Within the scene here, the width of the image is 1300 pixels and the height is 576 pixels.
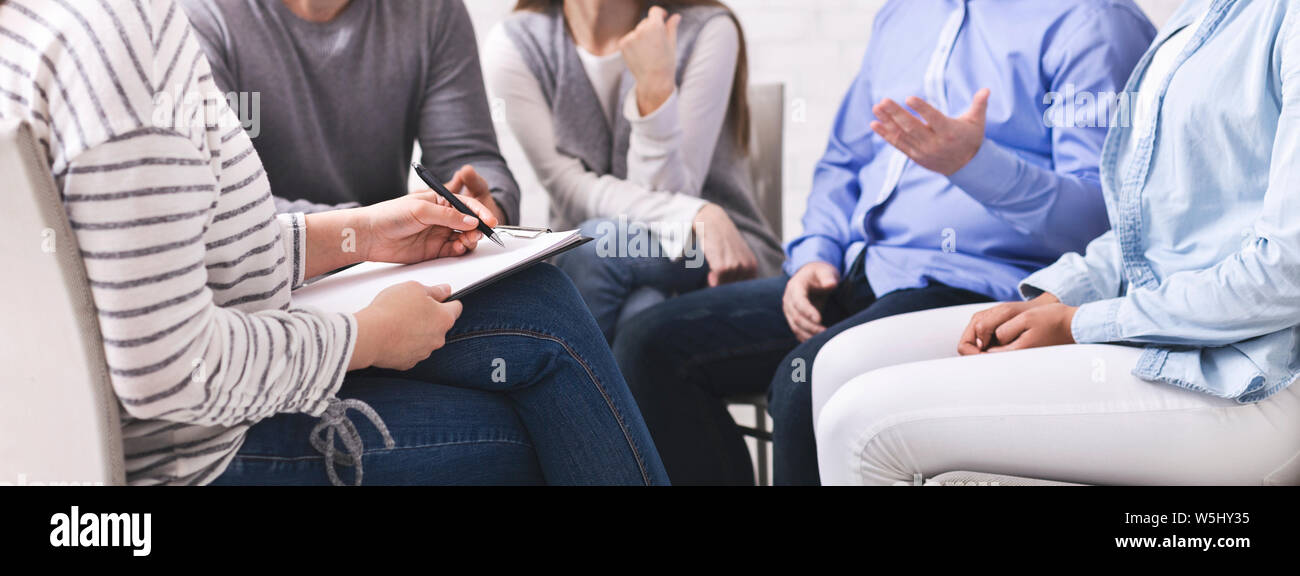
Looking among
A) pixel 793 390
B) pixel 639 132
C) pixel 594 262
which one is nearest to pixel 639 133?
pixel 639 132

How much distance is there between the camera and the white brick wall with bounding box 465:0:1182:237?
1.94 m

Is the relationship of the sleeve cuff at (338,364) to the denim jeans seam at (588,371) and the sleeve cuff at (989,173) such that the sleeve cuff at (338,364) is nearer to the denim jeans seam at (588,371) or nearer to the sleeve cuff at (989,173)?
the denim jeans seam at (588,371)

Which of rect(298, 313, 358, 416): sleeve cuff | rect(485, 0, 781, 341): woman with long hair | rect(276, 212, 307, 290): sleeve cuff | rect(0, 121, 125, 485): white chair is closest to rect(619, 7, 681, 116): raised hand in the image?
rect(485, 0, 781, 341): woman with long hair

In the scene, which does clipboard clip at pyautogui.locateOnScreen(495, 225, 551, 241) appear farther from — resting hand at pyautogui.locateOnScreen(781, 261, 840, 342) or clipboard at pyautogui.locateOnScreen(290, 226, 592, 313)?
resting hand at pyautogui.locateOnScreen(781, 261, 840, 342)

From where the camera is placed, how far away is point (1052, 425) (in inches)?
33.6

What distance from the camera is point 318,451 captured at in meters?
0.75

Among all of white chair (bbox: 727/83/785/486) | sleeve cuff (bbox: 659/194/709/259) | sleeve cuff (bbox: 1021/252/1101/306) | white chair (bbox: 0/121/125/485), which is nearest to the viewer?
white chair (bbox: 0/121/125/485)

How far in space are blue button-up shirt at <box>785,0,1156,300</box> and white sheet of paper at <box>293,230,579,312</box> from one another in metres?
0.51

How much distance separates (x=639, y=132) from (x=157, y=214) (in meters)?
0.91

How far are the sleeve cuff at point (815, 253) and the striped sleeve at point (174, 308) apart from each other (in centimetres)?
80

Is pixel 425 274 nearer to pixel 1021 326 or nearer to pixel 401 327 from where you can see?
pixel 401 327

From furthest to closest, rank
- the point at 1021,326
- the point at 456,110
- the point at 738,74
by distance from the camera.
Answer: the point at 738,74
the point at 456,110
the point at 1021,326

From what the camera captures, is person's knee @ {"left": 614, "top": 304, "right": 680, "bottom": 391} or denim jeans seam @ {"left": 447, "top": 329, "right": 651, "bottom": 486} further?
person's knee @ {"left": 614, "top": 304, "right": 680, "bottom": 391}
